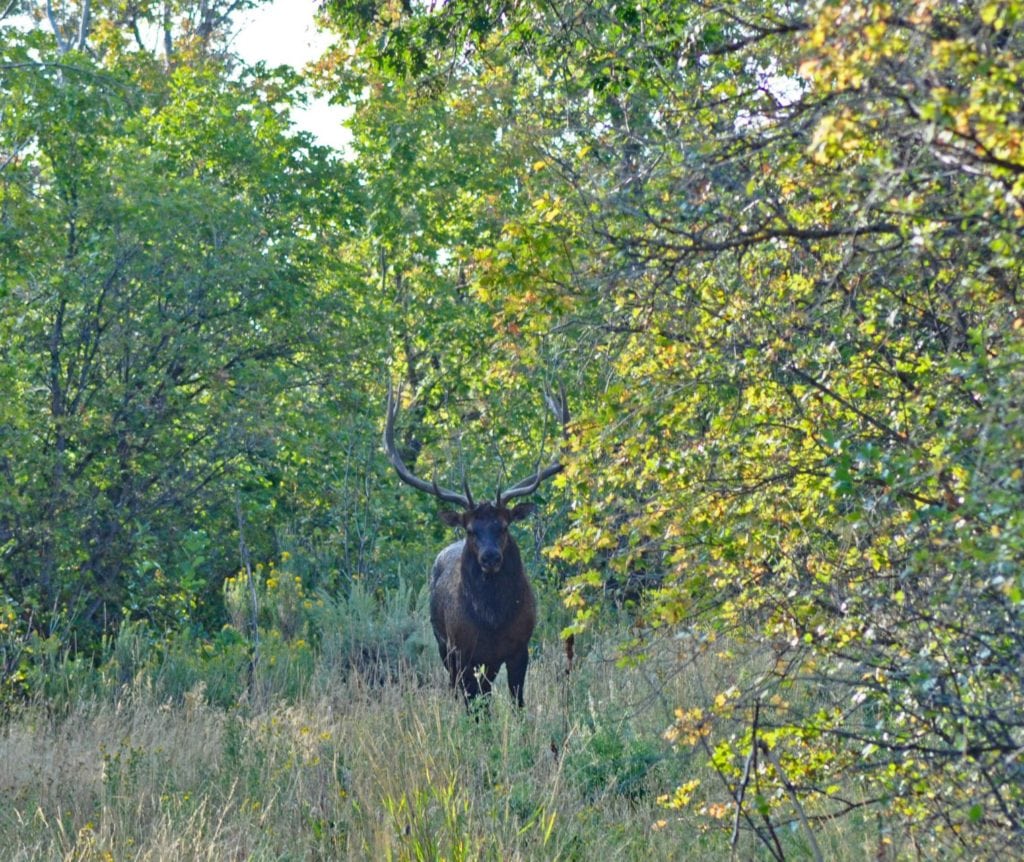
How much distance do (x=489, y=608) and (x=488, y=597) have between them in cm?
9

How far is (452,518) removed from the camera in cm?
1140

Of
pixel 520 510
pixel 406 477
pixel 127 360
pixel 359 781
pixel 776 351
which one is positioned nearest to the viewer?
pixel 776 351

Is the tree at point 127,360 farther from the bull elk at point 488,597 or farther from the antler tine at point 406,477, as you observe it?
the bull elk at point 488,597

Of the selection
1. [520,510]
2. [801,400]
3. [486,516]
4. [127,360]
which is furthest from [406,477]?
[801,400]

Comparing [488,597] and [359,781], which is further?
[488,597]

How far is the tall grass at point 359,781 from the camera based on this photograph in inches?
258

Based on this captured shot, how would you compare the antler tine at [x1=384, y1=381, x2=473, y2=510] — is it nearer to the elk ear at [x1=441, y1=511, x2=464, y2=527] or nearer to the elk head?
the elk head

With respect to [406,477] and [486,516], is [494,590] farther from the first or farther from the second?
[406,477]

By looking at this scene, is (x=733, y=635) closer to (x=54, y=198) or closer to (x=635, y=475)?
(x=635, y=475)

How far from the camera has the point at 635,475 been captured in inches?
227

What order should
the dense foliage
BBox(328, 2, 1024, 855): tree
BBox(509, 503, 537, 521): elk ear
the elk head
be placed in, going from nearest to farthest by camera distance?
the dense foliage
BBox(328, 2, 1024, 855): tree
the elk head
BBox(509, 503, 537, 521): elk ear

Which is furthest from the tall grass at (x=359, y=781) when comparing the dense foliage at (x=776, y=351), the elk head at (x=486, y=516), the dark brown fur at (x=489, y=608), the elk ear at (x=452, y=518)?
the elk ear at (x=452, y=518)

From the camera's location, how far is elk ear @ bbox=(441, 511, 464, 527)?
11328mm

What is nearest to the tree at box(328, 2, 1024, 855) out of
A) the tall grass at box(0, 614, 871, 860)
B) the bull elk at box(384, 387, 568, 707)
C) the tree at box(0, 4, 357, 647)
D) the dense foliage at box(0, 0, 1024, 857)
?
the dense foliage at box(0, 0, 1024, 857)
